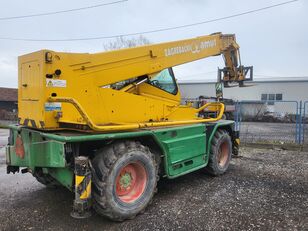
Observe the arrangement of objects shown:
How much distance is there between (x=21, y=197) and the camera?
16.2 ft

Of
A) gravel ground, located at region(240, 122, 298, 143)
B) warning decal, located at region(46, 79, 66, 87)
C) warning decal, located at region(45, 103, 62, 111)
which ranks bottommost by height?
gravel ground, located at region(240, 122, 298, 143)

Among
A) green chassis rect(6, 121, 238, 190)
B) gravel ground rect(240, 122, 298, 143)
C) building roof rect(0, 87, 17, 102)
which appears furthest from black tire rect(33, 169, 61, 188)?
building roof rect(0, 87, 17, 102)

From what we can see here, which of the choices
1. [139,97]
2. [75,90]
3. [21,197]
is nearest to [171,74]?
[139,97]

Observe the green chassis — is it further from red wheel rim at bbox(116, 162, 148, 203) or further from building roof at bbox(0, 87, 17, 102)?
building roof at bbox(0, 87, 17, 102)

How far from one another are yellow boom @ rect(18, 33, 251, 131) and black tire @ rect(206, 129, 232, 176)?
0.53m

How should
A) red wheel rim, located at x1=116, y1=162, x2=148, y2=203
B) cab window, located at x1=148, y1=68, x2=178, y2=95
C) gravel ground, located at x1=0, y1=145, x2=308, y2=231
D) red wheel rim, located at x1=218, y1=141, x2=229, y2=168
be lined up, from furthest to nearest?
red wheel rim, located at x1=218, y1=141, x2=229, y2=168 → cab window, located at x1=148, y1=68, x2=178, y2=95 → red wheel rim, located at x1=116, y1=162, x2=148, y2=203 → gravel ground, located at x1=0, y1=145, x2=308, y2=231

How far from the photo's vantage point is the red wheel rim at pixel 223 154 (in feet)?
21.7

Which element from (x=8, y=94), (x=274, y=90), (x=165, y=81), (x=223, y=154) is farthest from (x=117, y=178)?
(x=8, y=94)

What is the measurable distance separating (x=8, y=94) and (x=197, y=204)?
114ft

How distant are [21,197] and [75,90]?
7.82 ft

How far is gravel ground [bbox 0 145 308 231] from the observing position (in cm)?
386

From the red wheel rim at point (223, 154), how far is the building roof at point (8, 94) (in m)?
31.6

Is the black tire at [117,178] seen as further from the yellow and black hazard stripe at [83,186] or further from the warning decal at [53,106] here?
the warning decal at [53,106]

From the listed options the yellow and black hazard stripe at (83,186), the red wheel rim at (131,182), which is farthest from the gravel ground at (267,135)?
the yellow and black hazard stripe at (83,186)
